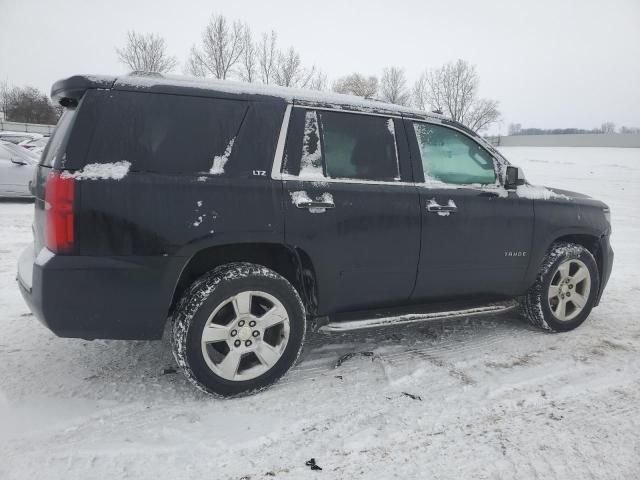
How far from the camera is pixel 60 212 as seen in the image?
Result: 7.73 feet

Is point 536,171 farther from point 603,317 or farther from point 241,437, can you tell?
point 241,437

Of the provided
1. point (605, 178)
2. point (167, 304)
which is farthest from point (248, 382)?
point (605, 178)

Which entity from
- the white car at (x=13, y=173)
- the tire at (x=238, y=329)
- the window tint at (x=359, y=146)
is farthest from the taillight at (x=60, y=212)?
the white car at (x=13, y=173)

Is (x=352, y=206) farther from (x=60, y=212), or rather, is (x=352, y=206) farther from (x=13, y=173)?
(x=13, y=173)

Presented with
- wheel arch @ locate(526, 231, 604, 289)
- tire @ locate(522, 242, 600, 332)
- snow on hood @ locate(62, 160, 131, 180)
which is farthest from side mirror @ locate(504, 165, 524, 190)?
snow on hood @ locate(62, 160, 131, 180)

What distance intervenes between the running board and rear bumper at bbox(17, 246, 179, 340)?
106cm

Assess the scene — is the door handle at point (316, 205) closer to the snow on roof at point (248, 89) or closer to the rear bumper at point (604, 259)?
the snow on roof at point (248, 89)

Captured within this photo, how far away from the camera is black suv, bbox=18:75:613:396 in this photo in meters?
2.44

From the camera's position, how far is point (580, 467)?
2.21 m

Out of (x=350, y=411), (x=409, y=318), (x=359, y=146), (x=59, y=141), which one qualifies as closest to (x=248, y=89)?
(x=359, y=146)

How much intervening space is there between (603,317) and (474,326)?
4.36ft

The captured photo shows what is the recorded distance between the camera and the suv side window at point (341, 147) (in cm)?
290

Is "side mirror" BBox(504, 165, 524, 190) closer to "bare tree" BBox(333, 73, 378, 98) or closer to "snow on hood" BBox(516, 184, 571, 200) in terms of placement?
"snow on hood" BBox(516, 184, 571, 200)

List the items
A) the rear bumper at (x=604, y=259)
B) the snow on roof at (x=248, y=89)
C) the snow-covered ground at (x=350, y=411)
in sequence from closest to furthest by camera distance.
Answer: the snow-covered ground at (x=350, y=411) < the snow on roof at (x=248, y=89) < the rear bumper at (x=604, y=259)
